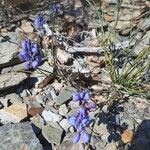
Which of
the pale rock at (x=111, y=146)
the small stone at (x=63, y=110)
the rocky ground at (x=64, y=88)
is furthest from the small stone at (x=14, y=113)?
the pale rock at (x=111, y=146)

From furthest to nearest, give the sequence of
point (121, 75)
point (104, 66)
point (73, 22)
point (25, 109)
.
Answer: point (73, 22), point (104, 66), point (121, 75), point (25, 109)

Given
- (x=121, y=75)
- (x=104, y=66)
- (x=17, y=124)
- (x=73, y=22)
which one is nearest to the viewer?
(x=17, y=124)

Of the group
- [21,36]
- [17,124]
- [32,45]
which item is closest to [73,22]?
[21,36]

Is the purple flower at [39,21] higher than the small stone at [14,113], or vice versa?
the purple flower at [39,21]

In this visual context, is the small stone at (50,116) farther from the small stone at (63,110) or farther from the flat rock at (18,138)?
the flat rock at (18,138)

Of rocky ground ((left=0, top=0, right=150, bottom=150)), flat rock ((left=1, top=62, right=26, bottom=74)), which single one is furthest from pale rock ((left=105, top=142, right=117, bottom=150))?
flat rock ((left=1, top=62, right=26, bottom=74))

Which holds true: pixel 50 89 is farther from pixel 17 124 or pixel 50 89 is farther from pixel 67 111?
pixel 17 124
